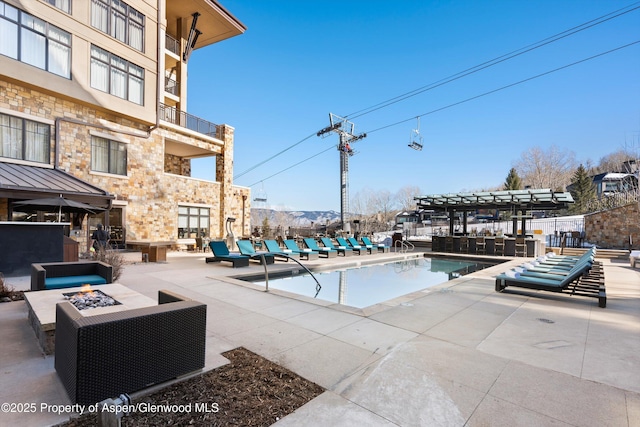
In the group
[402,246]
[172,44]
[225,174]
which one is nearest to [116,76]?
[172,44]

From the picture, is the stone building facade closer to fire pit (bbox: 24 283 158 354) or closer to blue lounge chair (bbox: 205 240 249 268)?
blue lounge chair (bbox: 205 240 249 268)

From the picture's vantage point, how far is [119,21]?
13.8m

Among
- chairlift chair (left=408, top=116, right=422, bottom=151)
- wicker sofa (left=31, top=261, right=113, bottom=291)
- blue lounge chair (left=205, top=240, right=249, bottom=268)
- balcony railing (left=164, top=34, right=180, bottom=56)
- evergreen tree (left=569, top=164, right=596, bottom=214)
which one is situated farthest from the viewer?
evergreen tree (left=569, top=164, right=596, bottom=214)

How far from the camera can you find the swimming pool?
7539mm

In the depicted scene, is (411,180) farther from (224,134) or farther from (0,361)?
(0,361)

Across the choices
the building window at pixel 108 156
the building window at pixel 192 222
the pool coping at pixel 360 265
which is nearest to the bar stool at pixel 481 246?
the pool coping at pixel 360 265

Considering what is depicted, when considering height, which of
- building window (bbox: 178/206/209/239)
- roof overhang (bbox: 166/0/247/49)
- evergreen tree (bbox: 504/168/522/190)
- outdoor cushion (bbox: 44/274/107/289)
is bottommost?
outdoor cushion (bbox: 44/274/107/289)

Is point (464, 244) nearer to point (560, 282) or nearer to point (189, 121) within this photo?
point (560, 282)

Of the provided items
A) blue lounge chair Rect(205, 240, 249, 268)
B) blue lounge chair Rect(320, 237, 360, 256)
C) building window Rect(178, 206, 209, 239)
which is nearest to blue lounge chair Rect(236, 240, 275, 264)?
blue lounge chair Rect(205, 240, 249, 268)

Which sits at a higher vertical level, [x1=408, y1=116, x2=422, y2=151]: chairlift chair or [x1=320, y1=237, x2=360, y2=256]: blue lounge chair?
[x1=408, y1=116, x2=422, y2=151]: chairlift chair

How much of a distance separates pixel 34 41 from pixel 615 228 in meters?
29.4

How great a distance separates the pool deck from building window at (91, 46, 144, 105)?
10335 millimetres

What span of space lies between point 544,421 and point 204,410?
2490 mm

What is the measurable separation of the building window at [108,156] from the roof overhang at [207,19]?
928cm
